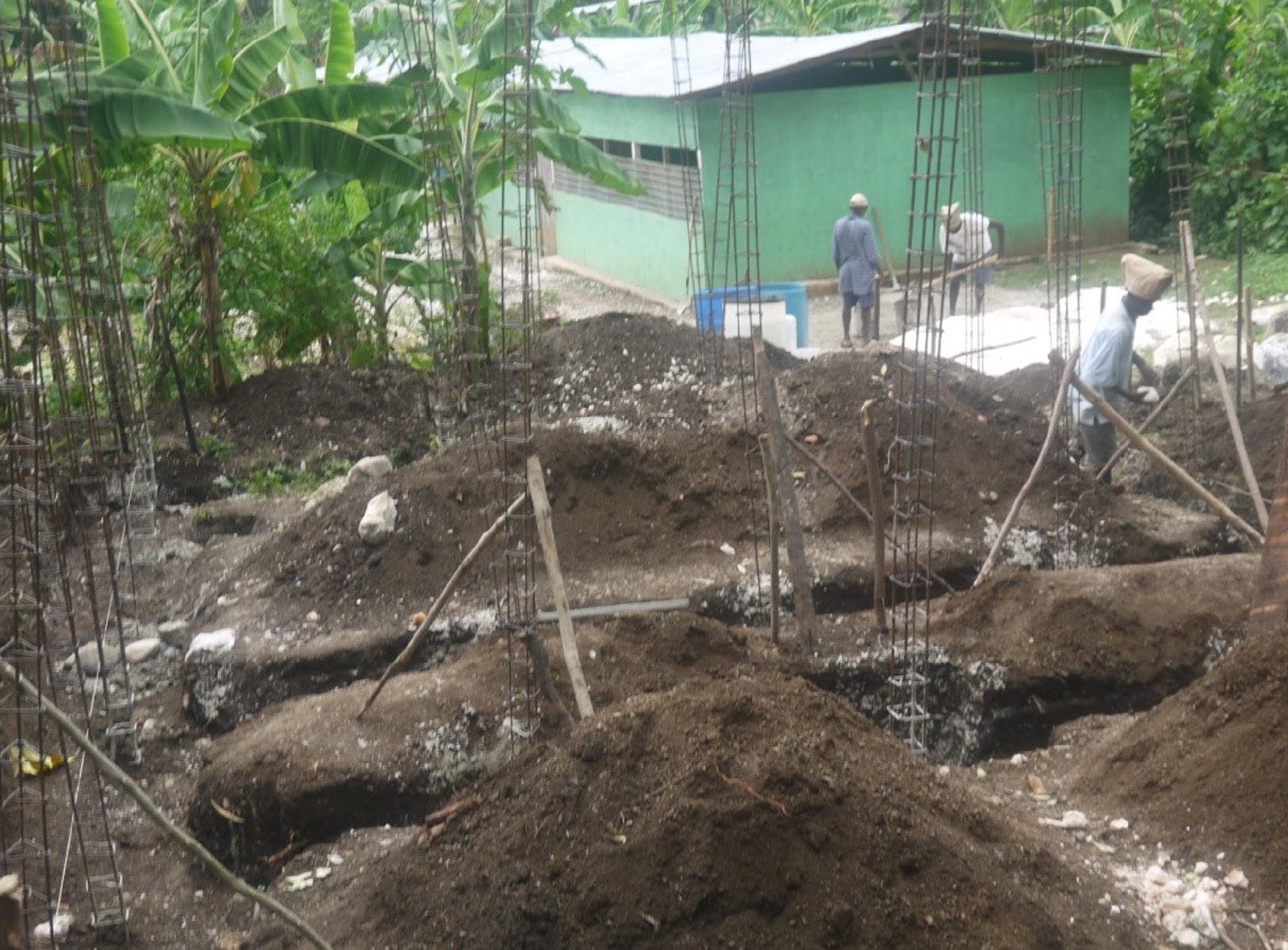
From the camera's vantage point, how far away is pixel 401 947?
431 centimetres

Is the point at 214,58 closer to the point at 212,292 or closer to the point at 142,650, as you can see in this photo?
the point at 212,292

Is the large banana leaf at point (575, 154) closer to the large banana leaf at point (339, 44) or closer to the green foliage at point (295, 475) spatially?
the large banana leaf at point (339, 44)

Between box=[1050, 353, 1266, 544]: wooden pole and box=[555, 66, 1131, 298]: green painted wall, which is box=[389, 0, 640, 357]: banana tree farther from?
box=[555, 66, 1131, 298]: green painted wall

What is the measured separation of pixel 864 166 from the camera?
18.1 m

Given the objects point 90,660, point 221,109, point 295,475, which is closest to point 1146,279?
point 221,109

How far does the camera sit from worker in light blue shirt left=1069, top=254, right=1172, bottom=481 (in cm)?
858

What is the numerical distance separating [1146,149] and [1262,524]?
14.2 m

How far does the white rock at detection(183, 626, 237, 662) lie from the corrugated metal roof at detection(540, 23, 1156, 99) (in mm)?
8730

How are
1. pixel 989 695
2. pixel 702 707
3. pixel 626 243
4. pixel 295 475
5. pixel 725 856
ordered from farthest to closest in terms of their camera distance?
1. pixel 626 243
2. pixel 295 475
3. pixel 989 695
4. pixel 702 707
5. pixel 725 856

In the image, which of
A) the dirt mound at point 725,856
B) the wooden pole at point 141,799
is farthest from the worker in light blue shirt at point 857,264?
the wooden pole at point 141,799

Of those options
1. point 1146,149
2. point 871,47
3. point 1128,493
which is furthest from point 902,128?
point 1128,493

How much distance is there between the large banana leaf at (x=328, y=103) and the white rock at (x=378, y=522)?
3.25 metres

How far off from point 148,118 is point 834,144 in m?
11.8

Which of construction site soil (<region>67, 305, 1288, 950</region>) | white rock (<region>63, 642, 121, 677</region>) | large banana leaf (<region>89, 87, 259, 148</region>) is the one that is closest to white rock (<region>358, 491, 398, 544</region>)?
construction site soil (<region>67, 305, 1288, 950</region>)
